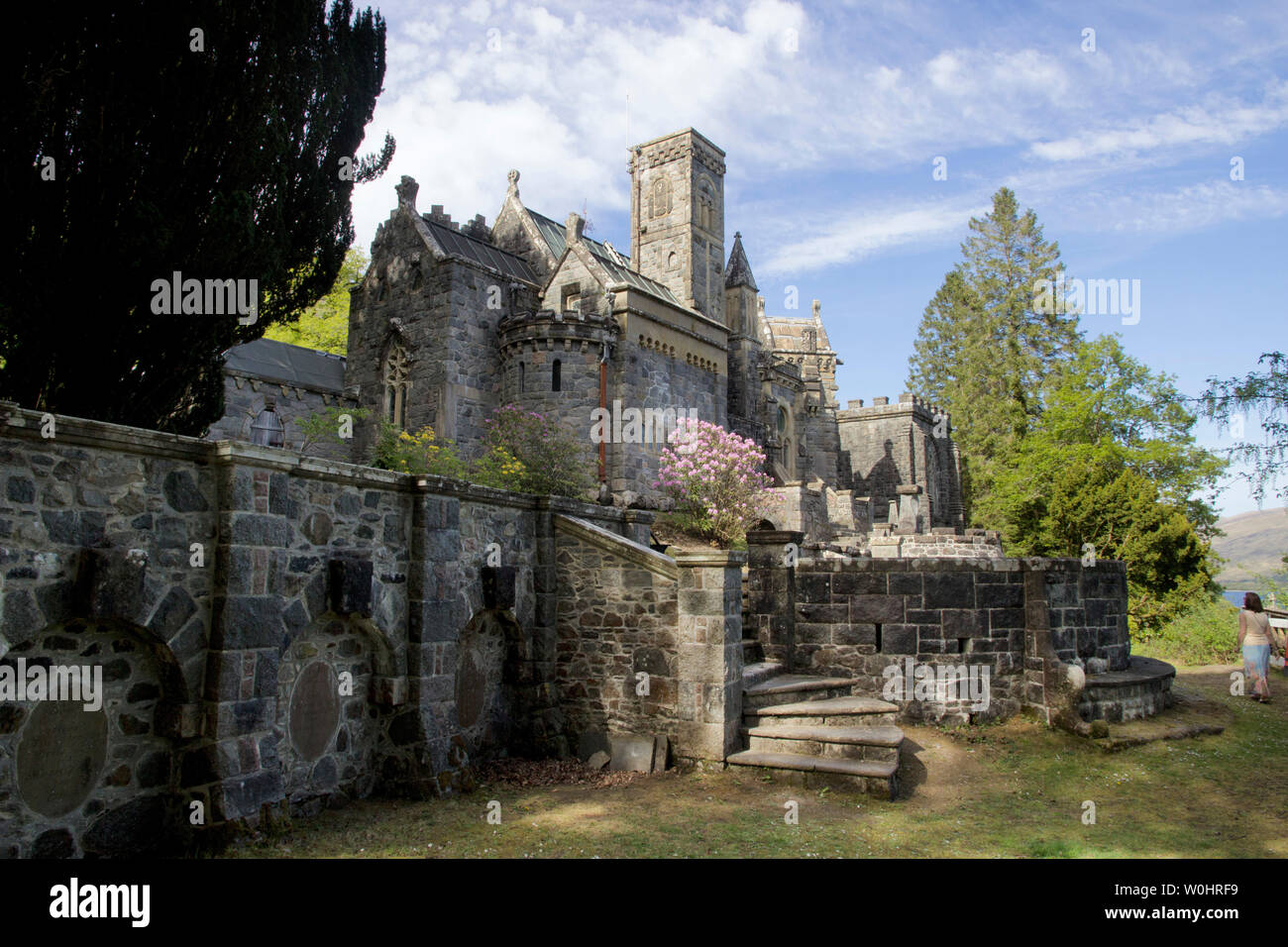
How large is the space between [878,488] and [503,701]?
3888cm

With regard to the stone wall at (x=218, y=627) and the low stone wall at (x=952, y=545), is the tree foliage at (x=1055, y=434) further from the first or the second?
the stone wall at (x=218, y=627)

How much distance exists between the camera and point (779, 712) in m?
9.09

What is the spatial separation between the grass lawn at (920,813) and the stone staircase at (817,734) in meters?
0.19

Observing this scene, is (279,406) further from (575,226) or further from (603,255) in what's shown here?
(603,255)

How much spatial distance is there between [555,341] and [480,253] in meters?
5.24

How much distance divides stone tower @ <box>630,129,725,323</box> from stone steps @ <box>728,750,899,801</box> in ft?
77.9

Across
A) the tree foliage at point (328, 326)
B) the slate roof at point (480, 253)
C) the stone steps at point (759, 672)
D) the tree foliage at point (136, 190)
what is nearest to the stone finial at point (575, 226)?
the slate roof at point (480, 253)

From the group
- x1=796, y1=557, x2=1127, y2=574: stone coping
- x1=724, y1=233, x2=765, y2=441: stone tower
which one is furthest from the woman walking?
x1=724, y1=233, x2=765, y2=441: stone tower

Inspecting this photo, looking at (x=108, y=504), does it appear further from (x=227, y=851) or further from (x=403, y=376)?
(x=403, y=376)

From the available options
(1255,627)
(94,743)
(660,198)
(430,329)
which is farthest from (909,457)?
(94,743)

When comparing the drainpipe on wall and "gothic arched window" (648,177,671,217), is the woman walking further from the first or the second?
"gothic arched window" (648,177,671,217)

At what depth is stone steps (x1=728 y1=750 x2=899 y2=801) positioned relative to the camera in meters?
7.88
